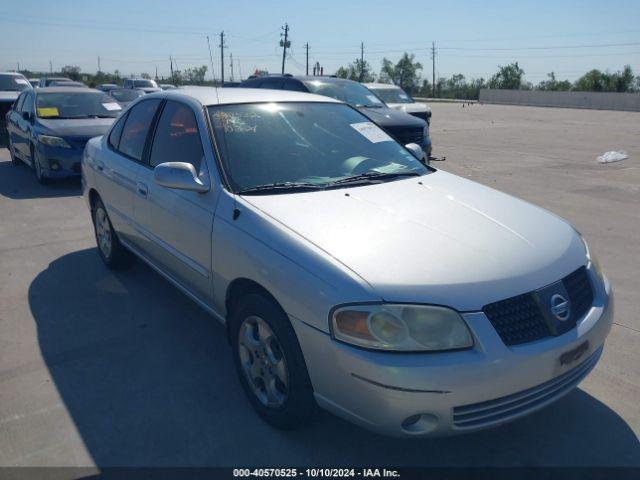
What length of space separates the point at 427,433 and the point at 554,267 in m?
0.98

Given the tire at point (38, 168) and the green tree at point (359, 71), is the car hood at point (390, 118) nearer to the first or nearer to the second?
the tire at point (38, 168)

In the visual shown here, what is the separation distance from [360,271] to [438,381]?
54cm

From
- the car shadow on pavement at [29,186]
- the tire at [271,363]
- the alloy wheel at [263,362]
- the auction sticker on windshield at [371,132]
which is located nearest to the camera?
the tire at [271,363]

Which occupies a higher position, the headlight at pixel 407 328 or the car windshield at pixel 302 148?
the car windshield at pixel 302 148

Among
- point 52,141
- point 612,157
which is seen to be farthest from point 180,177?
point 612,157

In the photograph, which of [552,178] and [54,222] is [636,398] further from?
[552,178]

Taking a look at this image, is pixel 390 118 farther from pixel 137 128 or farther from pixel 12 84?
pixel 12 84

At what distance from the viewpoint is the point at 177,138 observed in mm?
3740

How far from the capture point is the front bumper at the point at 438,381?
216cm

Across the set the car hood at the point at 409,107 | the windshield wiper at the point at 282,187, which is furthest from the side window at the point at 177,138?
the car hood at the point at 409,107

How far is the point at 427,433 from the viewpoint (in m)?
2.26

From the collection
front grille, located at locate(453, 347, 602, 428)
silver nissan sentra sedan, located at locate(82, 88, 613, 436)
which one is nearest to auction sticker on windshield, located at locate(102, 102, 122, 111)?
silver nissan sentra sedan, located at locate(82, 88, 613, 436)

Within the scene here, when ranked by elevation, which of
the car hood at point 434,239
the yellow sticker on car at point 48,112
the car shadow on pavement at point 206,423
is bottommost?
the car shadow on pavement at point 206,423

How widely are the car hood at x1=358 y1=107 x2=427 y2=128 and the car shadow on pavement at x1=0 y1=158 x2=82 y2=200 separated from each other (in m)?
5.34
